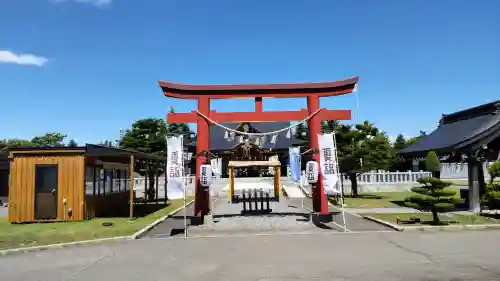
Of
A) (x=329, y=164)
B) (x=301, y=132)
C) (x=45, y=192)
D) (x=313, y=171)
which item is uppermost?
(x=301, y=132)

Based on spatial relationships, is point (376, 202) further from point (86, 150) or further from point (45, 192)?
point (45, 192)

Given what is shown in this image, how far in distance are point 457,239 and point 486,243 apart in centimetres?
78

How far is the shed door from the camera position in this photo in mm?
15336

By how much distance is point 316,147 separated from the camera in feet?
49.2

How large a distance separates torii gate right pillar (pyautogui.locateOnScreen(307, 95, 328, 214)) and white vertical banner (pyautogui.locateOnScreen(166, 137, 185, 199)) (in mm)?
5206

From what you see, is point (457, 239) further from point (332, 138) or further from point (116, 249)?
point (116, 249)

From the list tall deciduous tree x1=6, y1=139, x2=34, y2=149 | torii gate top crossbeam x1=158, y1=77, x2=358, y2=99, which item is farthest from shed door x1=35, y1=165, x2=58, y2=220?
tall deciduous tree x1=6, y1=139, x2=34, y2=149

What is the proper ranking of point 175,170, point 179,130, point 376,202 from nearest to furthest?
1. point 175,170
2. point 376,202
3. point 179,130

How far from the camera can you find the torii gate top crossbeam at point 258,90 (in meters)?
15.3

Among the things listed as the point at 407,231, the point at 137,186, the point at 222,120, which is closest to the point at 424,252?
the point at 407,231

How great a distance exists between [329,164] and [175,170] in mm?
5327

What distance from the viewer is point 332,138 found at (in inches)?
529

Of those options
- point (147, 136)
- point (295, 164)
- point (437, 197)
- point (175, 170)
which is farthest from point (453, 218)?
point (147, 136)

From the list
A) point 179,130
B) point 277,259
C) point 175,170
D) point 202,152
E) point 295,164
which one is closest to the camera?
point 277,259
